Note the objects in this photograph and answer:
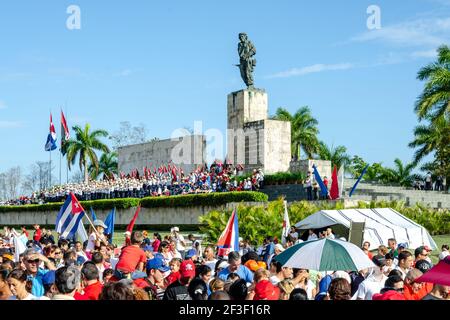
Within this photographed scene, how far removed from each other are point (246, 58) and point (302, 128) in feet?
54.4

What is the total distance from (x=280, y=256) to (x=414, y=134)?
142ft

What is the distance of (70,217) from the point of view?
1516 cm

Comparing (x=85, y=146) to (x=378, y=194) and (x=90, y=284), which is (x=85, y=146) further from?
(x=90, y=284)

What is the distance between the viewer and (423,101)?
111 ft

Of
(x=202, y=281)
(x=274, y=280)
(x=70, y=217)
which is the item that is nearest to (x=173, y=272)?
(x=274, y=280)

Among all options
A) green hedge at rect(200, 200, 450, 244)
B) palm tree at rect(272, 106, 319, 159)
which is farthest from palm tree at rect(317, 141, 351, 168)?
green hedge at rect(200, 200, 450, 244)

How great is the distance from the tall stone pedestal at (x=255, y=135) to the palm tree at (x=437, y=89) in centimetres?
912

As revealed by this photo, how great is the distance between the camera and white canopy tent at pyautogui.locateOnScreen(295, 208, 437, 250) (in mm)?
18266

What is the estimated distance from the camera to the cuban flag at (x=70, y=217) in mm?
14992

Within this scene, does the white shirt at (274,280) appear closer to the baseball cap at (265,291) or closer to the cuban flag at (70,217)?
the baseball cap at (265,291)

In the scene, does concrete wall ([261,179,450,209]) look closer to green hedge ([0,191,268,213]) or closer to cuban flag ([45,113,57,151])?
green hedge ([0,191,268,213])

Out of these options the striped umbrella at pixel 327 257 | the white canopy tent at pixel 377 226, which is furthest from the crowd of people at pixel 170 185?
the striped umbrella at pixel 327 257

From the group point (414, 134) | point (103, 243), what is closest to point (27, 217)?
point (414, 134)
